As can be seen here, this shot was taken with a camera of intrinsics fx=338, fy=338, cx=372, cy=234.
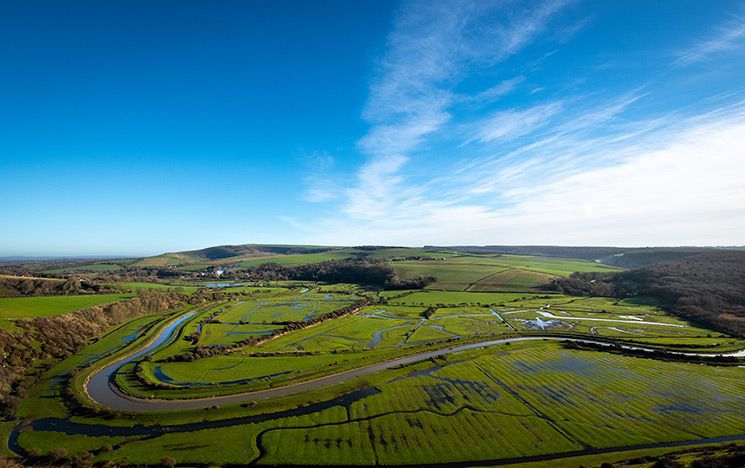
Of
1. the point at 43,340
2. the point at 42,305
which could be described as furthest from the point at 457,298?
the point at 42,305

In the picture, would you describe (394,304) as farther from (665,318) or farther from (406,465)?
(406,465)

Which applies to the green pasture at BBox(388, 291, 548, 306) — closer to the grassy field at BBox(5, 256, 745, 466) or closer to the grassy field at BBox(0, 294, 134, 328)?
the grassy field at BBox(5, 256, 745, 466)

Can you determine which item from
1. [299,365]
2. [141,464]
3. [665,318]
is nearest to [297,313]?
[299,365]

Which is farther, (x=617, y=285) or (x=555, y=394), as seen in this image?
(x=617, y=285)

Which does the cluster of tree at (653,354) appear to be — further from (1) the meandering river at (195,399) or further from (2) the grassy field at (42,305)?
(2) the grassy field at (42,305)

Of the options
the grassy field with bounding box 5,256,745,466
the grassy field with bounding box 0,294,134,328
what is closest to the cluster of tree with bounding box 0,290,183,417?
the grassy field with bounding box 5,256,745,466

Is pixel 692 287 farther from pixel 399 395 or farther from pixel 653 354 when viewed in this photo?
pixel 399 395
